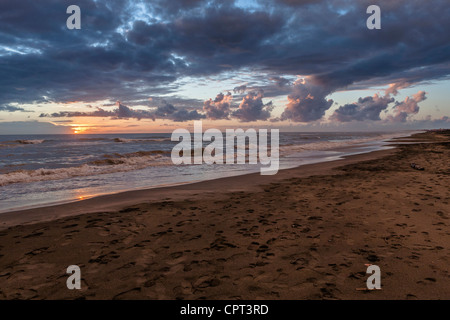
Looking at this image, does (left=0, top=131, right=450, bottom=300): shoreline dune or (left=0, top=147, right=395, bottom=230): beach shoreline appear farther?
(left=0, top=147, right=395, bottom=230): beach shoreline

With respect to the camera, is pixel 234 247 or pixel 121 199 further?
pixel 121 199

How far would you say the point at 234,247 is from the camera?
529 cm

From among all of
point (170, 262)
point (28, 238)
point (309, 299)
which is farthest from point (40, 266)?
point (309, 299)

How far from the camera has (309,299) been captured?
3.59 meters

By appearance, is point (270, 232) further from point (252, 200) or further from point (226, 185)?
point (226, 185)

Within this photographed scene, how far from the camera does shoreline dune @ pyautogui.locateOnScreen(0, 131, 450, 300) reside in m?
3.87

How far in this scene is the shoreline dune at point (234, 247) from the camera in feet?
12.7

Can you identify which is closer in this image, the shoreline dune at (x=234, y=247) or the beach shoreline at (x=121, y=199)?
the shoreline dune at (x=234, y=247)
